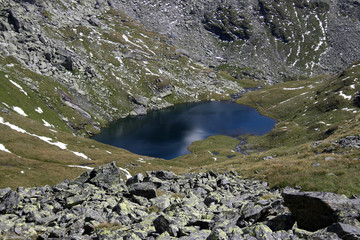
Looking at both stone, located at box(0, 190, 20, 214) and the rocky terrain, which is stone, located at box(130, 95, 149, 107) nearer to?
the rocky terrain

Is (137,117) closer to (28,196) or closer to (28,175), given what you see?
(28,175)

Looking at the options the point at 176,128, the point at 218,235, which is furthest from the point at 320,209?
the point at 176,128

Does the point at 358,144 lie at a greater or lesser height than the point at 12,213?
greater

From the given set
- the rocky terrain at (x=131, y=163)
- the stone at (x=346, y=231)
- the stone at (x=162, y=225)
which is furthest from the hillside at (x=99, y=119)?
the stone at (x=162, y=225)

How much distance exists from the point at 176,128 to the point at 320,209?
130852 mm

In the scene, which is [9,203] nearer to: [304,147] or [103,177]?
[103,177]

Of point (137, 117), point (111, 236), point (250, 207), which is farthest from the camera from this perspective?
point (137, 117)

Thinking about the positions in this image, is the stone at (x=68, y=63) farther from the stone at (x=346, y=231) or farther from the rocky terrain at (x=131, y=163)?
the stone at (x=346, y=231)

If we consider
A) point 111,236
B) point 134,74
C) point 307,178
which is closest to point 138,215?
point 111,236

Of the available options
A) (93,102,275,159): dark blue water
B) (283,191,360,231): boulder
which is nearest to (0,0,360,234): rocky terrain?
(283,191,360,231): boulder

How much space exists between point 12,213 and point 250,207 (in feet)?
55.6

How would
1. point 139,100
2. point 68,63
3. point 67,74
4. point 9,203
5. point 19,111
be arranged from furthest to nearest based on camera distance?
1. point 139,100
2. point 68,63
3. point 67,74
4. point 19,111
5. point 9,203

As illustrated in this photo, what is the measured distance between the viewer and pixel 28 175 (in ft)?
163

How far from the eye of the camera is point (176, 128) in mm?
142875
